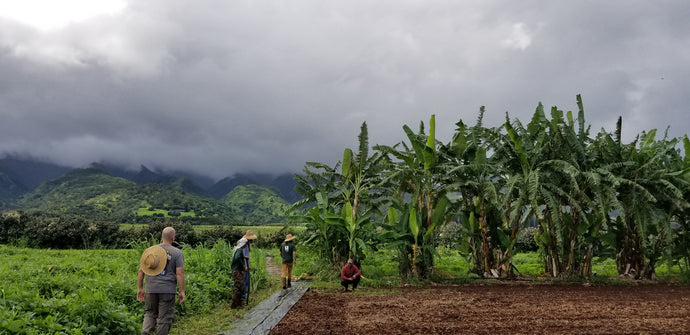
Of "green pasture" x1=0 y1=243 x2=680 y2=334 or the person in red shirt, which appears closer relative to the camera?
"green pasture" x1=0 y1=243 x2=680 y2=334

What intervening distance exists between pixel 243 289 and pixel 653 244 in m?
11.3

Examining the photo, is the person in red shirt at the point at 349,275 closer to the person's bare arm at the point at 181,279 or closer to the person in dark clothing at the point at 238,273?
the person in dark clothing at the point at 238,273

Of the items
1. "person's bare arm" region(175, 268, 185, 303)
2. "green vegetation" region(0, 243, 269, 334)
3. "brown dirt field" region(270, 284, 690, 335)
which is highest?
"person's bare arm" region(175, 268, 185, 303)

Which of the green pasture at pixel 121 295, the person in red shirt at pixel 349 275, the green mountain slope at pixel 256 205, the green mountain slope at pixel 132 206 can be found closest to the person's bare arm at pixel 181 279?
the green pasture at pixel 121 295

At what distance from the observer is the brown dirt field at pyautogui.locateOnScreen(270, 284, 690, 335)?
19.3ft

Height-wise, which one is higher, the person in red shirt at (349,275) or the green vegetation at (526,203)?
the green vegetation at (526,203)

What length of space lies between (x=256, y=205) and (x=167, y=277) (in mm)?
141996

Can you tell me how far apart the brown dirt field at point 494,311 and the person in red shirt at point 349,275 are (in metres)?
0.34

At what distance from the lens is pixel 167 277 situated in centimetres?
539

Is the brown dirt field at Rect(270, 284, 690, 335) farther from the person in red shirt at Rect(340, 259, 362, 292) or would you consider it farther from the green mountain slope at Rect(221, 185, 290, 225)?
the green mountain slope at Rect(221, 185, 290, 225)

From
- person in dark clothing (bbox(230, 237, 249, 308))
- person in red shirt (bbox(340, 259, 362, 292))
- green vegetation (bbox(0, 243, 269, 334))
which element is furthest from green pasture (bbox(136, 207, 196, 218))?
person in dark clothing (bbox(230, 237, 249, 308))

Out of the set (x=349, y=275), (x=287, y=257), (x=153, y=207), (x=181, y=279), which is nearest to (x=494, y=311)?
(x=349, y=275)

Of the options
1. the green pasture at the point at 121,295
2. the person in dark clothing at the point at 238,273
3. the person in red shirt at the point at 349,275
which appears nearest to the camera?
the green pasture at the point at 121,295

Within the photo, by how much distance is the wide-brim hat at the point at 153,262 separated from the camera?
17.5 ft
